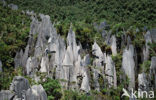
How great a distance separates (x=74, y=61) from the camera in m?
17.0

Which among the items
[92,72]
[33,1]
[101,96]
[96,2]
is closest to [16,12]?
[33,1]

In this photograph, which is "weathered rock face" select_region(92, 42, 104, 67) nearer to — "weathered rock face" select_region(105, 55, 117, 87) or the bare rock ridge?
the bare rock ridge

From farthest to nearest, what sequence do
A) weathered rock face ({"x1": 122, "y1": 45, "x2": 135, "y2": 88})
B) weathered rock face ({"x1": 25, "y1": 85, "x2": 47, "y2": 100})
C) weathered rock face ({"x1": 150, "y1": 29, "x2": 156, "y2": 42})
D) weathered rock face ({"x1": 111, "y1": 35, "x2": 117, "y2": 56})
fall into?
weathered rock face ({"x1": 150, "y1": 29, "x2": 156, "y2": 42}) < weathered rock face ({"x1": 111, "y1": 35, "x2": 117, "y2": 56}) < weathered rock face ({"x1": 122, "y1": 45, "x2": 135, "y2": 88}) < weathered rock face ({"x1": 25, "y1": 85, "x2": 47, "y2": 100})

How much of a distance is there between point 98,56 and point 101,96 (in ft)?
15.1

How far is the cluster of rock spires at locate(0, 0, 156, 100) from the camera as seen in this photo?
631 inches

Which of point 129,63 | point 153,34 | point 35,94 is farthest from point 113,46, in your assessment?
point 35,94

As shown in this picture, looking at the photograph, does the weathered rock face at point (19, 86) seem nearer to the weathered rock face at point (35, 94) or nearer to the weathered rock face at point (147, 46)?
the weathered rock face at point (35, 94)

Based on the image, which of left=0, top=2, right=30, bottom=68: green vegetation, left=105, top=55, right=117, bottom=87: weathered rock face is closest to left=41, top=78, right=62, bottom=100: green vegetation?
left=105, top=55, right=117, bottom=87: weathered rock face

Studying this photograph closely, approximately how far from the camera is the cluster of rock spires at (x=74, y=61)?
16016 mm

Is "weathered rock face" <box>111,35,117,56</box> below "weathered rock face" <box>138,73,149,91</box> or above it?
above

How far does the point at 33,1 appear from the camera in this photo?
40.2m

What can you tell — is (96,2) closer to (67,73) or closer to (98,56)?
(98,56)

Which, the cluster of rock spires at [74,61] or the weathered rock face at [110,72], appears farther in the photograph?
the weathered rock face at [110,72]

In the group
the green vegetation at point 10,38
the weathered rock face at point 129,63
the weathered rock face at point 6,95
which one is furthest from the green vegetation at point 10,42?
the weathered rock face at point 129,63
